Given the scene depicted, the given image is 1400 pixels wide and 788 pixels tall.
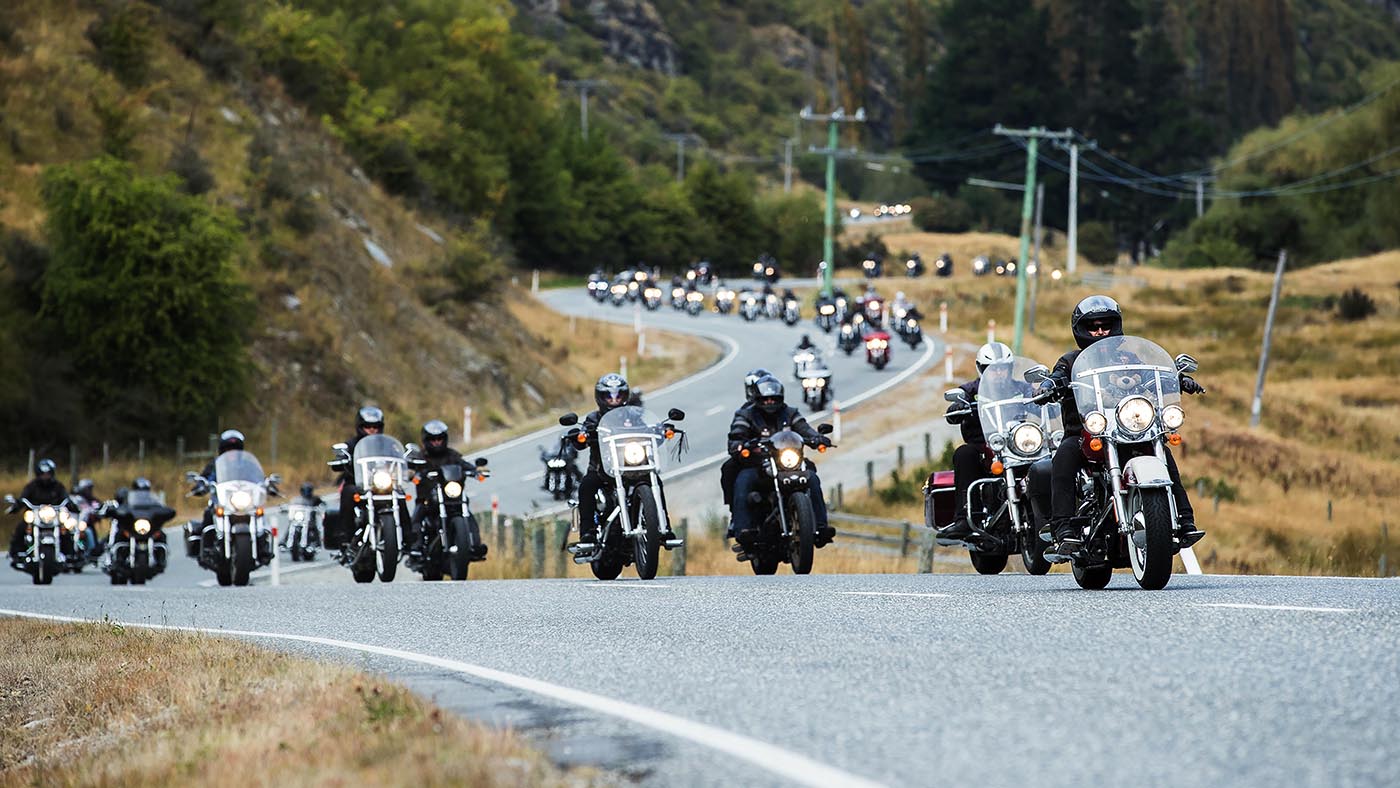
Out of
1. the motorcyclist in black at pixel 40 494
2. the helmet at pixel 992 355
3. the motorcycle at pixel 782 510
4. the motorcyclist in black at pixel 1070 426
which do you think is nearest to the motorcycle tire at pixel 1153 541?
the motorcyclist in black at pixel 1070 426

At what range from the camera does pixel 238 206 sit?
54.0 metres

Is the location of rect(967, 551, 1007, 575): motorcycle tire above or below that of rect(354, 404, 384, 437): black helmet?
below

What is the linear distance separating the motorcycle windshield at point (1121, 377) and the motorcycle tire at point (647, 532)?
207 inches

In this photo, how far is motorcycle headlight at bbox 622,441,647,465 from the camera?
16.3 meters

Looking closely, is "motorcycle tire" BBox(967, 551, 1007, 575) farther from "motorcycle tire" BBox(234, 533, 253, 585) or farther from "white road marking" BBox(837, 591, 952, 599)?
"motorcycle tire" BBox(234, 533, 253, 585)

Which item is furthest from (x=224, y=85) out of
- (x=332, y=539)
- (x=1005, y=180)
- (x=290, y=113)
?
(x=1005, y=180)

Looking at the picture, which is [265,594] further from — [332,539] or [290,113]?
[290,113]

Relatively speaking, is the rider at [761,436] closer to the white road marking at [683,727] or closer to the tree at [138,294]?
the white road marking at [683,727]

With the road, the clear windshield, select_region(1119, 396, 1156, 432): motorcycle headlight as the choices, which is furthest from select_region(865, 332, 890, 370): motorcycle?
select_region(1119, 396, 1156, 432): motorcycle headlight

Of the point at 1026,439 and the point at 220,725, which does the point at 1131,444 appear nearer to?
the point at 1026,439

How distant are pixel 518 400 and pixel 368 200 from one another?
39.7 feet

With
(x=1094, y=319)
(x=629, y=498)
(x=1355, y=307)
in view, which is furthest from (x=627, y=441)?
(x=1355, y=307)

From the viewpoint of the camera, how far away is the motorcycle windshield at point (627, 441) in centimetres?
1636

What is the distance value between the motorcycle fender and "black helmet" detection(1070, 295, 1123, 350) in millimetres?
1114
